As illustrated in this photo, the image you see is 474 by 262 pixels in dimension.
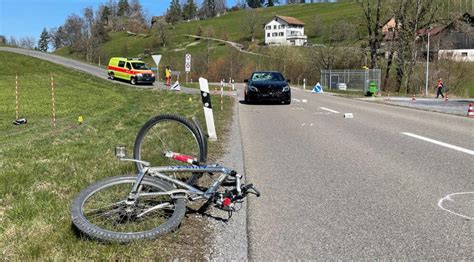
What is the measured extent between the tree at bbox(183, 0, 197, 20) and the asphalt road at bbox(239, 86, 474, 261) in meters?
179

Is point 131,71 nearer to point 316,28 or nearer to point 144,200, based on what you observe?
point 144,200

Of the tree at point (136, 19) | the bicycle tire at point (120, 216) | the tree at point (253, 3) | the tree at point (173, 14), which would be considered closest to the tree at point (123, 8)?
the tree at point (136, 19)

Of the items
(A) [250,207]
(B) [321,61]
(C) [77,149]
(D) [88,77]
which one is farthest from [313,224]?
(B) [321,61]

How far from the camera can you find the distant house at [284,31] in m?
134

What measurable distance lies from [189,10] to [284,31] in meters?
57.2

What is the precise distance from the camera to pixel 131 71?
141ft

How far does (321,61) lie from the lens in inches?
2330

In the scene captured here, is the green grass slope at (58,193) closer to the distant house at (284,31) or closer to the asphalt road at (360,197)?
the asphalt road at (360,197)

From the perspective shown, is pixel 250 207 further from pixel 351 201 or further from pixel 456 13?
pixel 456 13

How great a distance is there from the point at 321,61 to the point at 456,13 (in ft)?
52.9

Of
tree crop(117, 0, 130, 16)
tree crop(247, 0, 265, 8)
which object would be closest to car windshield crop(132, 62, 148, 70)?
tree crop(117, 0, 130, 16)

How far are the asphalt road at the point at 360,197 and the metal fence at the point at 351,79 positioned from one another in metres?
34.0

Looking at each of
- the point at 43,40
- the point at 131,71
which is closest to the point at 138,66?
the point at 131,71

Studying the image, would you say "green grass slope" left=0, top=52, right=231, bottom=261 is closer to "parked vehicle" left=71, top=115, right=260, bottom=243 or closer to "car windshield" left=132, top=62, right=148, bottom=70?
"parked vehicle" left=71, top=115, right=260, bottom=243
